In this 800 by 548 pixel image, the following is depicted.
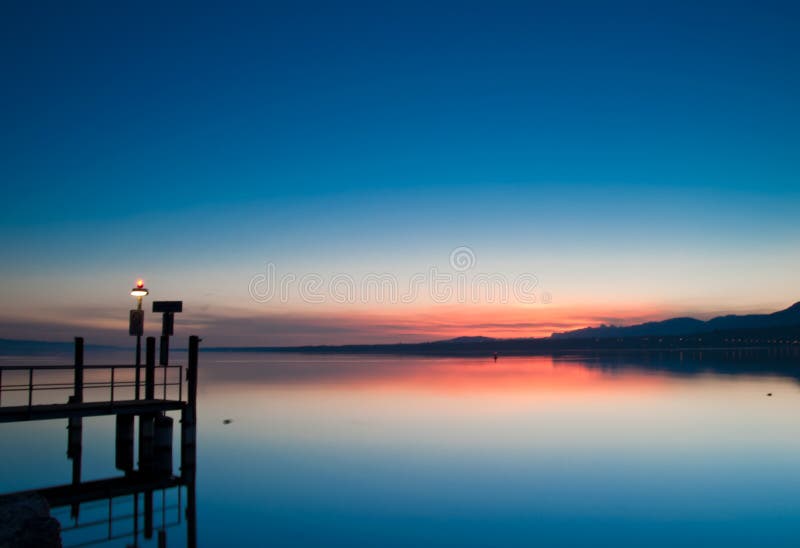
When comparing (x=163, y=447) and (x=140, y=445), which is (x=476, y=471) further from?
(x=140, y=445)

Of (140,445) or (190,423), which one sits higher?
(190,423)

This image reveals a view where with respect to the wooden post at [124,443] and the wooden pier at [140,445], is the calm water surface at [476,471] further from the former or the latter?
the wooden post at [124,443]

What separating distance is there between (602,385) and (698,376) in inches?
733

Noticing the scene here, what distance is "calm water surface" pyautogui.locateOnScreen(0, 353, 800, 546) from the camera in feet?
66.7

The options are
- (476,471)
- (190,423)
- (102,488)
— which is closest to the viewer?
(102,488)

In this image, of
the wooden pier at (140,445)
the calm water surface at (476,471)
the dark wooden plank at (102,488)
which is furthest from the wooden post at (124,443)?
the calm water surface at (476,471)

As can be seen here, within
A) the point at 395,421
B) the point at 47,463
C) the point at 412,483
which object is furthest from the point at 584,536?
the point at 395,421

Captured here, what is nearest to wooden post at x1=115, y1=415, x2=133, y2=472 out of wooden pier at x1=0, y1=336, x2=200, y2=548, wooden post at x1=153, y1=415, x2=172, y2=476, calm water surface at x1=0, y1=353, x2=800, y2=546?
wooden pier at x1=0, y1=336, x2=200, y2=548

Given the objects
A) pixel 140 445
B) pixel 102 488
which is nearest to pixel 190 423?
pixel 140 445

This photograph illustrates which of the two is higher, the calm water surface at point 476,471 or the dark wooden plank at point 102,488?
the dark wooden plank at point 102,488

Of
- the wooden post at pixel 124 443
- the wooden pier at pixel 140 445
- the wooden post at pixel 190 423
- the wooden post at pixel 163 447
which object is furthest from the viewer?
the wooden post at pixel 124 443

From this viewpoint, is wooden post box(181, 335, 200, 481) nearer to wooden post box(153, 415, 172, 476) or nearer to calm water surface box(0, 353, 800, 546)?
wooden post box(153, 415, 172, 476)

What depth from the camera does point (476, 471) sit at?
28.6 meters

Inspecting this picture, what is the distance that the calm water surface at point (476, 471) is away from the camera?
2033cm
